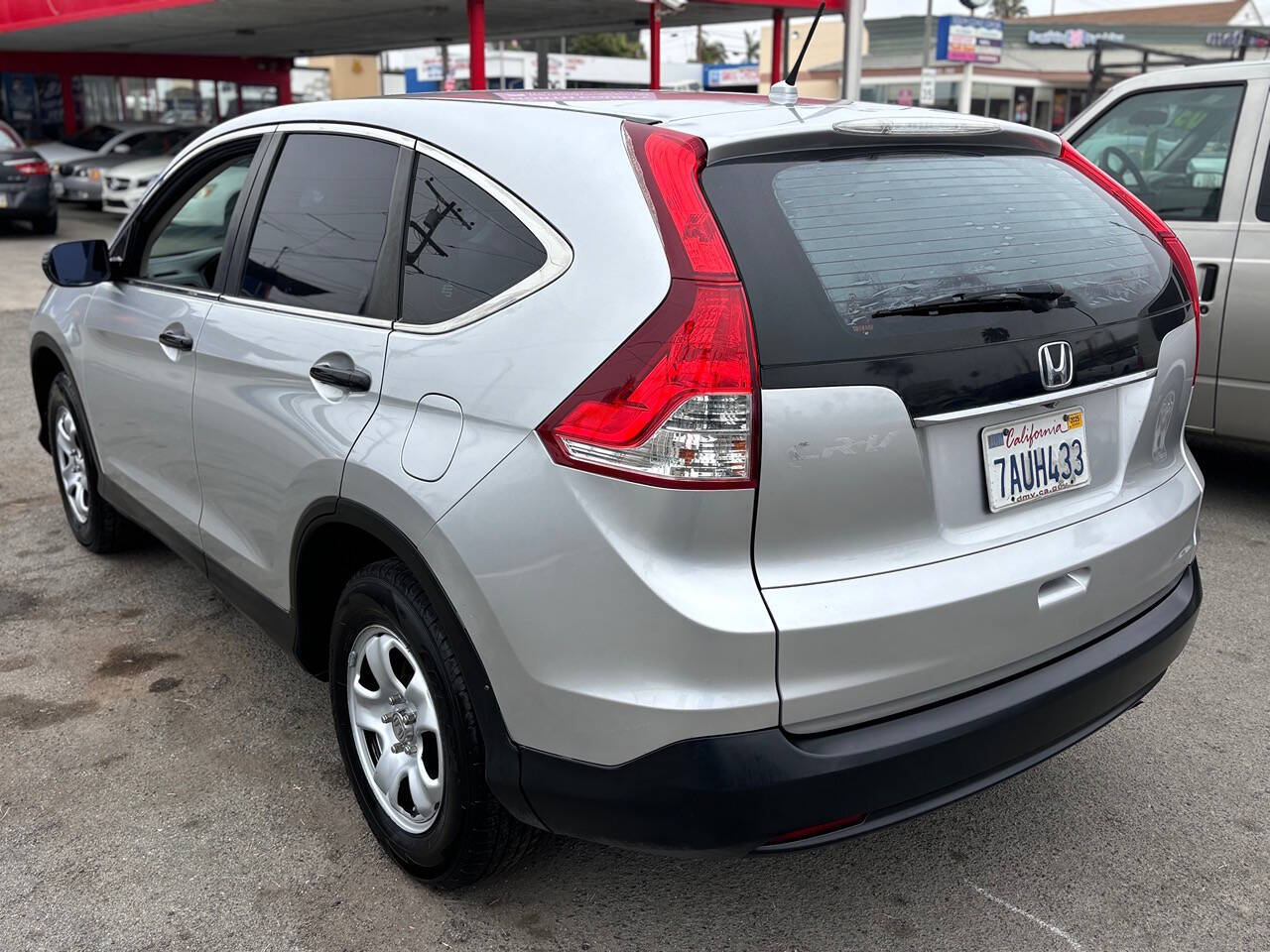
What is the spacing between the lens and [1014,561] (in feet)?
7.28

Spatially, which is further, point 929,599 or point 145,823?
point 145,823

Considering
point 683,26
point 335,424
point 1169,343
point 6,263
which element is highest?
point 683,26

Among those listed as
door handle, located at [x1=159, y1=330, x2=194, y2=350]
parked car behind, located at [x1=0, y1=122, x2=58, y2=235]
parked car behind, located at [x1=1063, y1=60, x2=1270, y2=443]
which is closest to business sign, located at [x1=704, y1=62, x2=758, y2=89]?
parked car behind, located at [x1=0, y1=122, x2=58, y2=235]

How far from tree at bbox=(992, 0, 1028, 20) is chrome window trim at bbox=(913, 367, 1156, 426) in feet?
331

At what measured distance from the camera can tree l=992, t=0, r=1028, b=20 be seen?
9338cm

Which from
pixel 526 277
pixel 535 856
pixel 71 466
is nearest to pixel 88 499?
pixel 71 466

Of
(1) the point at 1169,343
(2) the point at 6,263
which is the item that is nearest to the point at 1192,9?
(2) the point at 6,263

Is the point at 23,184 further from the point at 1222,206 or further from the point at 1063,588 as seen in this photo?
the point at 1063,588

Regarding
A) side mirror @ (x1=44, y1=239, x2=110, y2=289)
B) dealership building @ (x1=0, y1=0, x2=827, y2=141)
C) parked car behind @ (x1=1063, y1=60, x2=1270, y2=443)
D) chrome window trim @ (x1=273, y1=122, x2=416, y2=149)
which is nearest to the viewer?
chrome window trim @ (x1=273, y1=122, x2=416, y2=149)

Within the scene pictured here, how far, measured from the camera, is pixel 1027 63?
48.1m

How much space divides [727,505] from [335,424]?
1.05 meters

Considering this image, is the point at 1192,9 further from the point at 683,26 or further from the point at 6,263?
the point at 6,263

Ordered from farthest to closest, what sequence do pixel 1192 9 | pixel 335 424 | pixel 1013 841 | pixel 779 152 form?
pixel 1192 9 → pixel 1013 841 → pixel 335 424 → pixel 779 152

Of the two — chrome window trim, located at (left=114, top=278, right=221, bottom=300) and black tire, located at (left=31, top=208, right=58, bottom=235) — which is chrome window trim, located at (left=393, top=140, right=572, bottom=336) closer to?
chrome window trim, located at (left=114, top=278, right=221, bottom=300)
